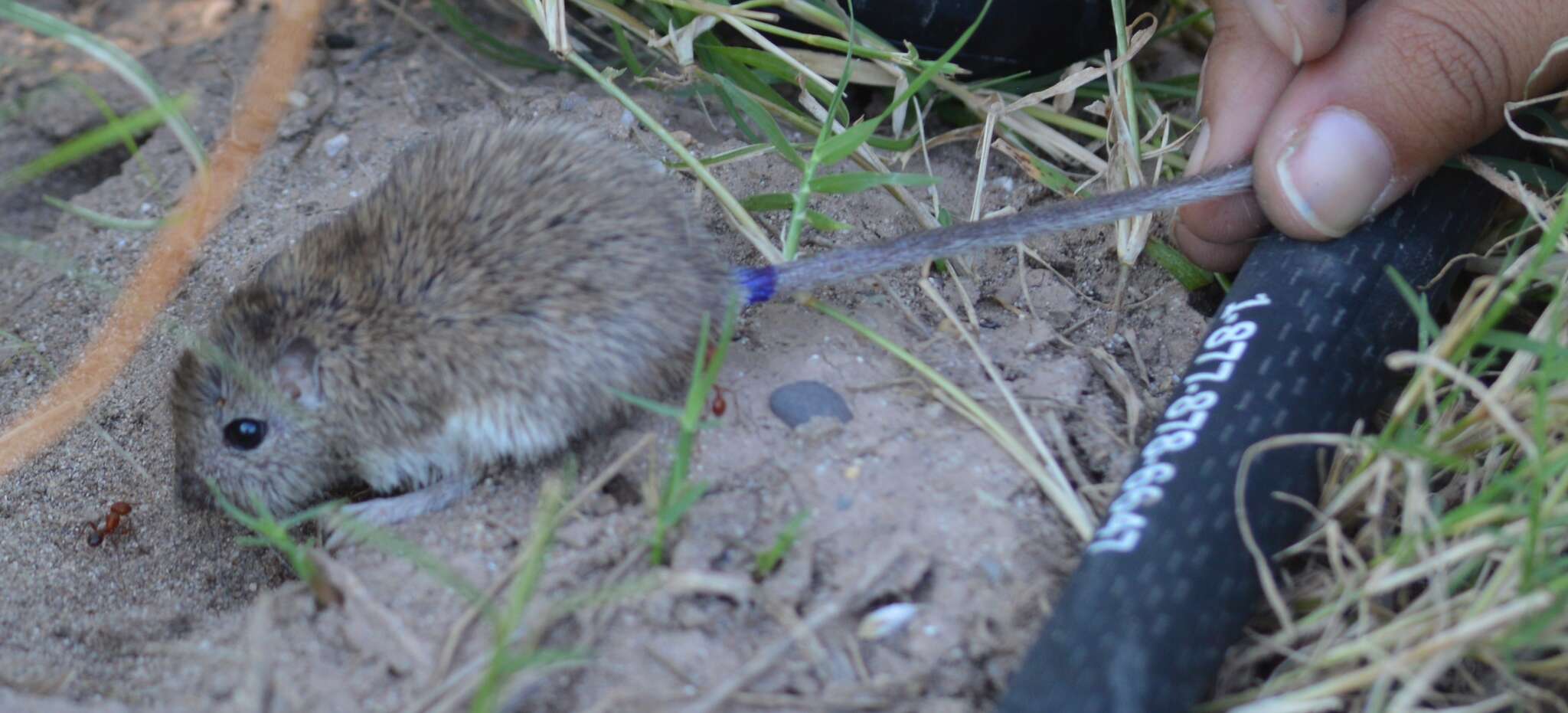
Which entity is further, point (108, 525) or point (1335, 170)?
point (108, 525)

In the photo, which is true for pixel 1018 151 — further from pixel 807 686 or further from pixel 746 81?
pixel 807 686

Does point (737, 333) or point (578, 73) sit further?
point (578, 73)

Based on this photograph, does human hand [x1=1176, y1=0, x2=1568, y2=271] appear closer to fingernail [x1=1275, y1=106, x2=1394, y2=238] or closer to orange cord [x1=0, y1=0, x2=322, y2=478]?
fingernail [x1=1275, y1=106, x2=1394, y2=238]

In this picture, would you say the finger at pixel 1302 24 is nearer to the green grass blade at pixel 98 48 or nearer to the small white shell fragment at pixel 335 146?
the green grass blade at pixel 98 48

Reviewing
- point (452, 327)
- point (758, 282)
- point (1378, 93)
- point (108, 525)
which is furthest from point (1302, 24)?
point (108, 525)

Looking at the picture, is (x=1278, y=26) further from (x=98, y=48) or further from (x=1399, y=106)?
(x=98, y=48)

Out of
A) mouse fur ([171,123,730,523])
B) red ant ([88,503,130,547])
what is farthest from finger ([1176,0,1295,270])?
red ant ([88,503,130,547])

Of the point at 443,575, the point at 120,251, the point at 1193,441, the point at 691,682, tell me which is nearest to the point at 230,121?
the point at 120,251
